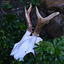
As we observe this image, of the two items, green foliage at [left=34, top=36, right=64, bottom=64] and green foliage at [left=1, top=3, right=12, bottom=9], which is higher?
green foliage at [left=1, top=3, right=12, bottom=9]

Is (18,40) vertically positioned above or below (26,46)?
below

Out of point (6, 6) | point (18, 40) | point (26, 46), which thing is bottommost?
point (18, 40)

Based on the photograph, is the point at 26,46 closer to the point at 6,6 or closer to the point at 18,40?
the point at 18,40

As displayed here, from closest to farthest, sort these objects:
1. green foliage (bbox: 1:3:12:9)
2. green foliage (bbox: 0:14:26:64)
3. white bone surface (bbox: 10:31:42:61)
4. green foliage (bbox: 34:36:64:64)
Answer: green foliage (bbox: 34:36:64:64), white bone surface (bbox: 10:31:42:61), green foliage (bbox: 0:14:26:64), green foliage (bbox: 1:3:12:9)

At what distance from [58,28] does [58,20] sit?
26 cm

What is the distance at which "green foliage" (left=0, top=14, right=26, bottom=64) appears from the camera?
289 cm

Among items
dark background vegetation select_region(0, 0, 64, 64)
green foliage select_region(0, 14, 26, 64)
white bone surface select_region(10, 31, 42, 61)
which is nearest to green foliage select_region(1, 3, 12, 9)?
dark background vegetation select_region(0, 0, 64, 64)

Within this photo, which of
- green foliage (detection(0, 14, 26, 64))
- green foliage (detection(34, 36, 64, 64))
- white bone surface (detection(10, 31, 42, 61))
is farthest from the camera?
green foliage (detection(0, 14, 26, 64))

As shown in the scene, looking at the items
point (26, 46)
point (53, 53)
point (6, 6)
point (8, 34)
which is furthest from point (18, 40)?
point (53, 53)

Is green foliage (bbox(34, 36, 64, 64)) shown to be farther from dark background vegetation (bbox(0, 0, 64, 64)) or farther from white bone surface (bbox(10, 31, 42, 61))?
white bone surface (bbox(10, 31, 42, 61))

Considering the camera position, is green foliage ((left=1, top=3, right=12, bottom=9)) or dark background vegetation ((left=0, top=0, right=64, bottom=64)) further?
green foliage ((left=1, top=3, right=12, bottom=9))

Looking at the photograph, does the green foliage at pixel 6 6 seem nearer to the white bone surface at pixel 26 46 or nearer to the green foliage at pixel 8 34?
the green foliage at pixel 8 34

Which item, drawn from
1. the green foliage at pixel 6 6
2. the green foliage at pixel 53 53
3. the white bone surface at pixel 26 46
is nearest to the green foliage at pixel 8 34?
the white bone surface at pixel 26 46

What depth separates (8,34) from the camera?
320cm
